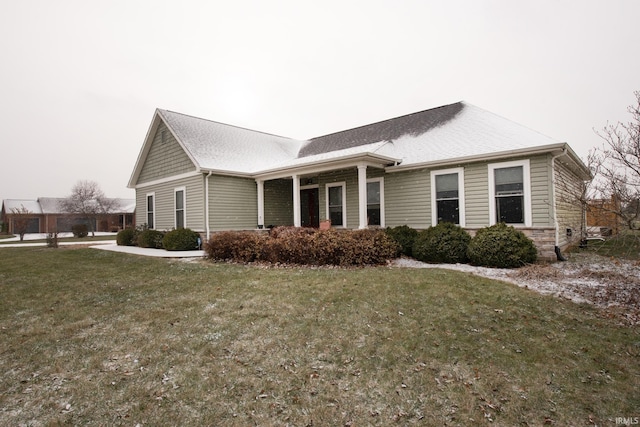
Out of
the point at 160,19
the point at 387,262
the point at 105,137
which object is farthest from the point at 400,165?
the point at 105,137

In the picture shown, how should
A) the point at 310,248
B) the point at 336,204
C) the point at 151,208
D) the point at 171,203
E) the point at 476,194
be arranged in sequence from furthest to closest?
the point at 151,208 < the point at 171,203 < the point at 336,204 < the point at 476,194 < the point at 310,248

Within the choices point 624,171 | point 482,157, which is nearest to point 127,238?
point 482,157

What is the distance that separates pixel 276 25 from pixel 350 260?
1150 centimetres

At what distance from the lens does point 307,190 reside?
15555 millimetres

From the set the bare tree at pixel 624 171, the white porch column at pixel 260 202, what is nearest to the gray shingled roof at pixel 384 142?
the white porch column at pixel 260 202

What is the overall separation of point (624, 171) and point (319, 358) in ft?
22.0

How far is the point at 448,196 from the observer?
10.9 metres

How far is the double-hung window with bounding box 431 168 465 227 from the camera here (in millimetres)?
10586

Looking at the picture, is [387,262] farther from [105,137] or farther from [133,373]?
[105,137]

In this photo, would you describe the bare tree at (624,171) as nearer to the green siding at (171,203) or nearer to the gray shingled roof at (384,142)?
the gray shingled roof at (384,142)

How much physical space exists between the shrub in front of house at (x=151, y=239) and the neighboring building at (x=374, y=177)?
32.5 inches

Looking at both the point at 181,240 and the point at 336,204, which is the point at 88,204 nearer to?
the point at 181,240

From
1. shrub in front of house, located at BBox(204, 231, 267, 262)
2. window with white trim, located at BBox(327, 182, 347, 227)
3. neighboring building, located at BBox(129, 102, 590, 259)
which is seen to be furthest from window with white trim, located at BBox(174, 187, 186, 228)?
window with white trim, located at BBox(327, 182, 347, 227)

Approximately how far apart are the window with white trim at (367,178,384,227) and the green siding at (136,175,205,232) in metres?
7.15
